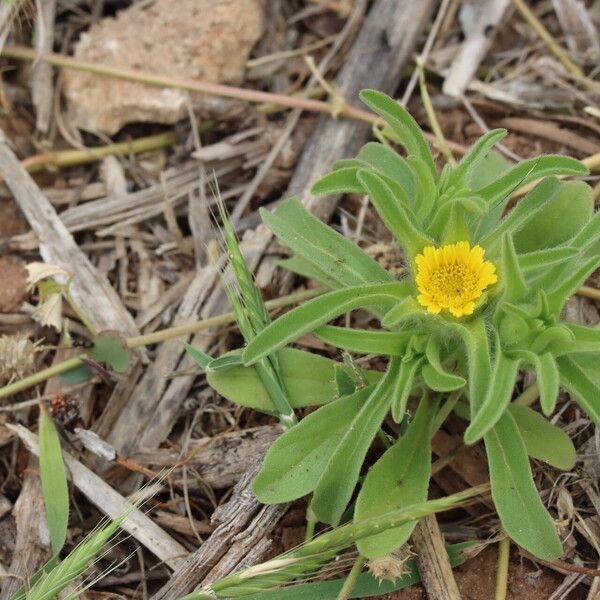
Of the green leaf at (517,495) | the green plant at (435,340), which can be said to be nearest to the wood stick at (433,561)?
the green plant at (435,340)

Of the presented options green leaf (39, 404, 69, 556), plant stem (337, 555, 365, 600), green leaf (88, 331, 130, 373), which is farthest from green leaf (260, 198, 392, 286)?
green leaf (39, 404, 69, 556)

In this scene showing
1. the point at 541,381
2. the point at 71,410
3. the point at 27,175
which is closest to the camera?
the point at 541,381

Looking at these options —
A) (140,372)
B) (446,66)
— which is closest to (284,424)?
(140,372)

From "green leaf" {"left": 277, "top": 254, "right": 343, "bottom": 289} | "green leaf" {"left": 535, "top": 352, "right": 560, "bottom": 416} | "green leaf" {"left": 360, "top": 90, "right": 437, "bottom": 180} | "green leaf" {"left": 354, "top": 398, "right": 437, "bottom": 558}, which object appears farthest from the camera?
"green leaf" {"left": 277, "top": 254, "right": 343, "bottom": 289}

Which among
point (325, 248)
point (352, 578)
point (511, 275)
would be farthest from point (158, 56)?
point (352, 578)

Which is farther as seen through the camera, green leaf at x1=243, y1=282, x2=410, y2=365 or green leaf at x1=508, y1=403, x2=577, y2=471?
green leaf at x1=508, y1=403, x2=577, y2=471

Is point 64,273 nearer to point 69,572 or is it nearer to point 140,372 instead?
point 140,372

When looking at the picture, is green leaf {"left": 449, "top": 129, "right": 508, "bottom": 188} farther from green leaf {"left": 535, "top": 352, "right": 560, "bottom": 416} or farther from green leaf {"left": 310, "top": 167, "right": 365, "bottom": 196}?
green leaf {"left": 535, "top": 352, "right": 560, "bottom": 416}
